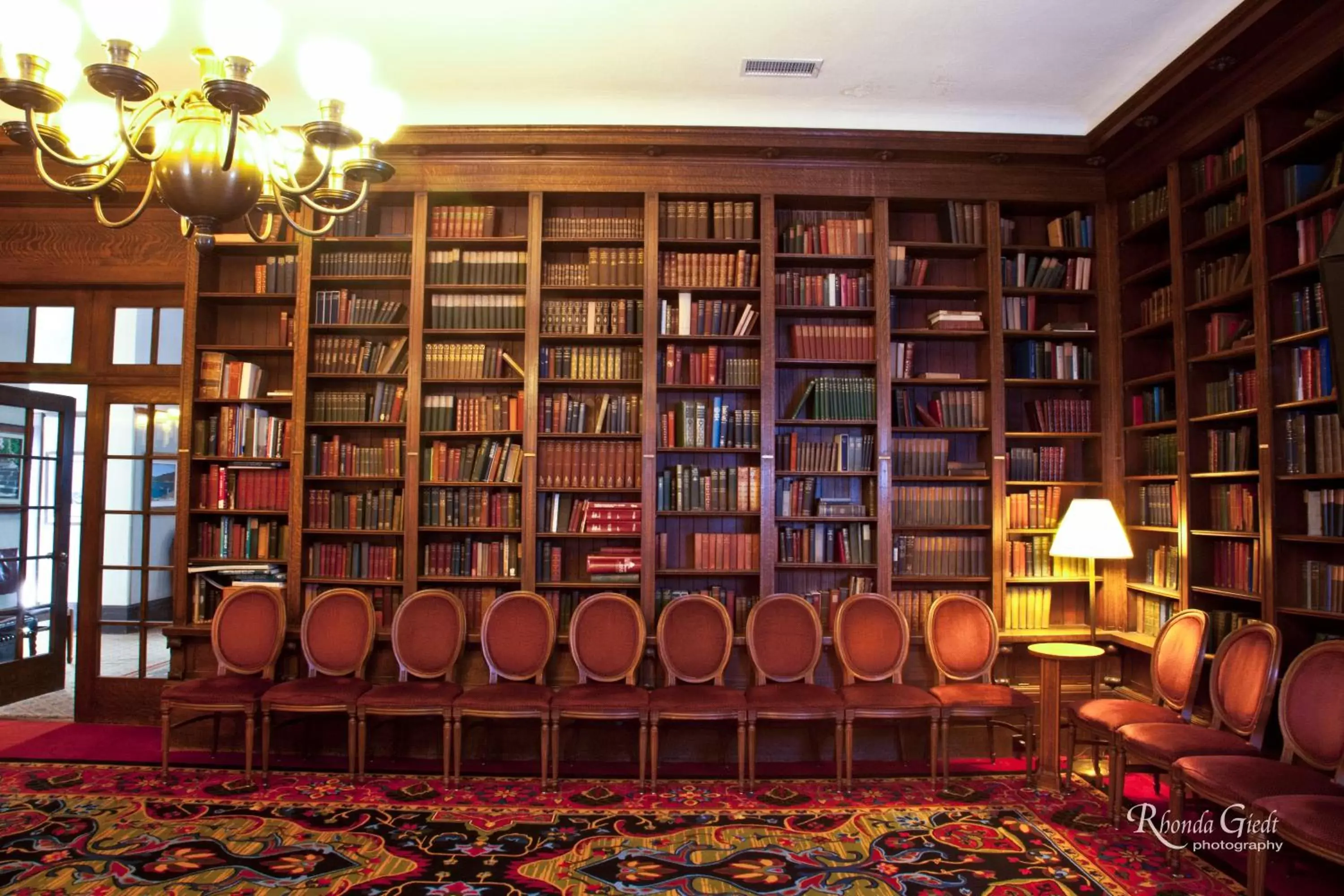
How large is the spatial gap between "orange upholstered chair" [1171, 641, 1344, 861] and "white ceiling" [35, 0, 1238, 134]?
2.99 m

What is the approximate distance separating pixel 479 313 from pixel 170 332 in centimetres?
224

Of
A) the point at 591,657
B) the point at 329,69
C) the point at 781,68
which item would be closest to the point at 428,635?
the point at 591,657

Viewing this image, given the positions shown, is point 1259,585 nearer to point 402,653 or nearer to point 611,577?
point 611,577

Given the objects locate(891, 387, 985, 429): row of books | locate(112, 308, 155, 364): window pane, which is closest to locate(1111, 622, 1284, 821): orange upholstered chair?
locate(891, 387, 985, 429): row of books

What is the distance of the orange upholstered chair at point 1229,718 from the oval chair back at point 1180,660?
12cm

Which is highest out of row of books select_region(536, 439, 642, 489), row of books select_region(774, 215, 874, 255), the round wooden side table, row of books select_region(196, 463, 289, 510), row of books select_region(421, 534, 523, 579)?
row of books select_region(774, 215, 874, 255)

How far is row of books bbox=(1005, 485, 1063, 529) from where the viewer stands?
17.7 feet

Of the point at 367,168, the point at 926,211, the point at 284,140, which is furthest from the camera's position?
the point at 926,211

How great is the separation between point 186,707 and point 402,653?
1161mm

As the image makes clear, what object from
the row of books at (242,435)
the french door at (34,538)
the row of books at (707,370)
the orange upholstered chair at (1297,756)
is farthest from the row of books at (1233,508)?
the french door at (34,538)

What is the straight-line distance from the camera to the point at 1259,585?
4.15 m

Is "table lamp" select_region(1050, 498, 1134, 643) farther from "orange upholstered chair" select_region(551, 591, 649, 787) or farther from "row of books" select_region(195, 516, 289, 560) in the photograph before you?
"row of books" select_region(195, 516, 289, 560)

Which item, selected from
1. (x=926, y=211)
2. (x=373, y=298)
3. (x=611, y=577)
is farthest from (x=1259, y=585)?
(x=373, y=298)

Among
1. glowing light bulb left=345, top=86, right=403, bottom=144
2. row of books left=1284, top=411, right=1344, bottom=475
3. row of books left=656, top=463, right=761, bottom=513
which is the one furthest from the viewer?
row of books left=656, top=463, right=761, bottom=513
